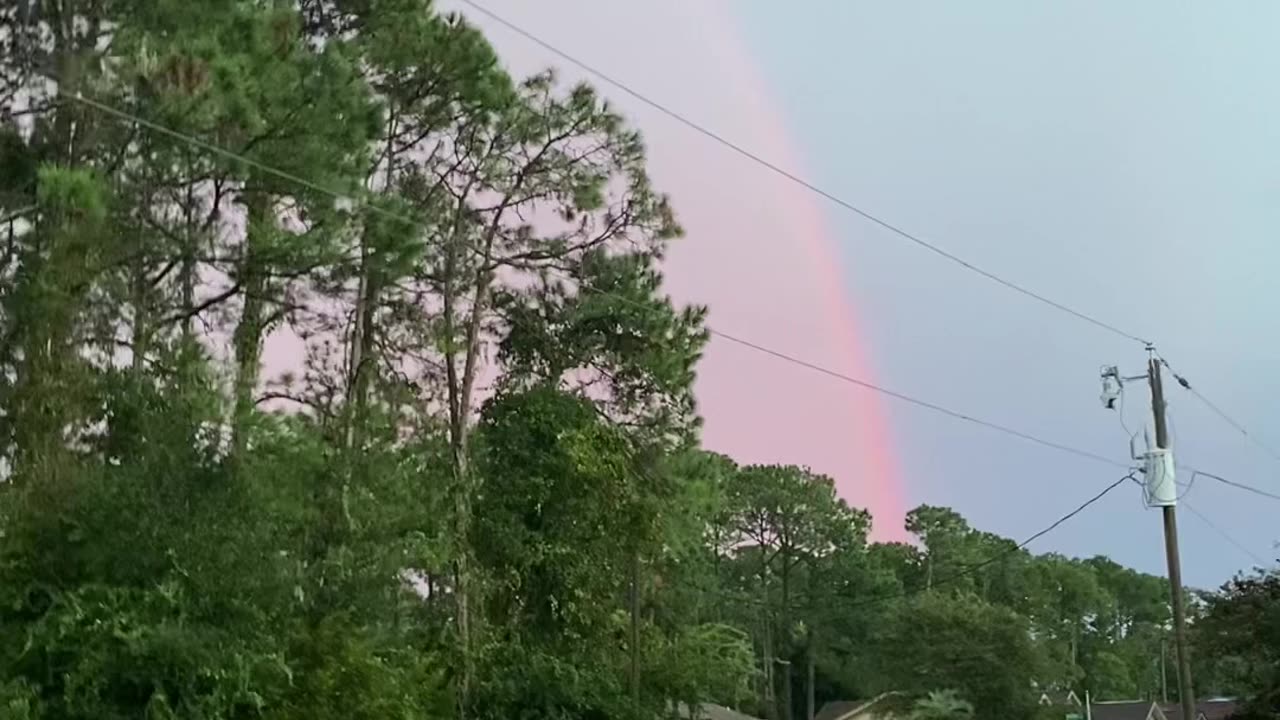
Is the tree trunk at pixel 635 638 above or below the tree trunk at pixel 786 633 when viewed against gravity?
below

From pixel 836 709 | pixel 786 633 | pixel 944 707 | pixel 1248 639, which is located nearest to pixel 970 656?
pixel 944 707

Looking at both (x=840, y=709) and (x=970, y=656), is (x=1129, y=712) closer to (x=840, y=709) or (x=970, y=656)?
(x=840, y=709)

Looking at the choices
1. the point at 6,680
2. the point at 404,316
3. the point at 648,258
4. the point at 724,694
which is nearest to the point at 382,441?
the point at 404,316

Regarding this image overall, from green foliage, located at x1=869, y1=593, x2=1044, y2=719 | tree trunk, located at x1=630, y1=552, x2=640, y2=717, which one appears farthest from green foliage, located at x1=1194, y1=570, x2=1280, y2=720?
green foliage, located at x1=869, y1=593, x2=1044, y2=719

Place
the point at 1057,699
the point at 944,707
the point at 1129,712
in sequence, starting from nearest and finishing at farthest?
the point at 944,707
the point at 1057,699
the point at 1129,712

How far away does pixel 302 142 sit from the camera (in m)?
12.5

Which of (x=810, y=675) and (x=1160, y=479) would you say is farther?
(x=810, y=675)

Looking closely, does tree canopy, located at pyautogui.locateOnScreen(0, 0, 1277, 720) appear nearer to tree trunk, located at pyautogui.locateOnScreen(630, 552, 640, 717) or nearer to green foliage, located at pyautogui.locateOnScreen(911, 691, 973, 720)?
tree trunk, located at pyautogui.locateOnScreen(630, 552, 640, 717)

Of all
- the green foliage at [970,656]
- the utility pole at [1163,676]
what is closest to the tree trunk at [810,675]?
the green foliage at [970,656]

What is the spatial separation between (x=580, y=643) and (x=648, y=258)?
269 inches

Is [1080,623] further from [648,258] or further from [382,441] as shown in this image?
[382,441]

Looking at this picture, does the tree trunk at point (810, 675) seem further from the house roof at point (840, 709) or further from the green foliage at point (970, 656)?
the green foliage at point (970, 656)

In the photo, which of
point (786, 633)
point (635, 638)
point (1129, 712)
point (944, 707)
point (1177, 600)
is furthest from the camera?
point (786, 633)

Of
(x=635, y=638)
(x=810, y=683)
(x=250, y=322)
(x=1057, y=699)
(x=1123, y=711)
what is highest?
(x=250, y=322)
